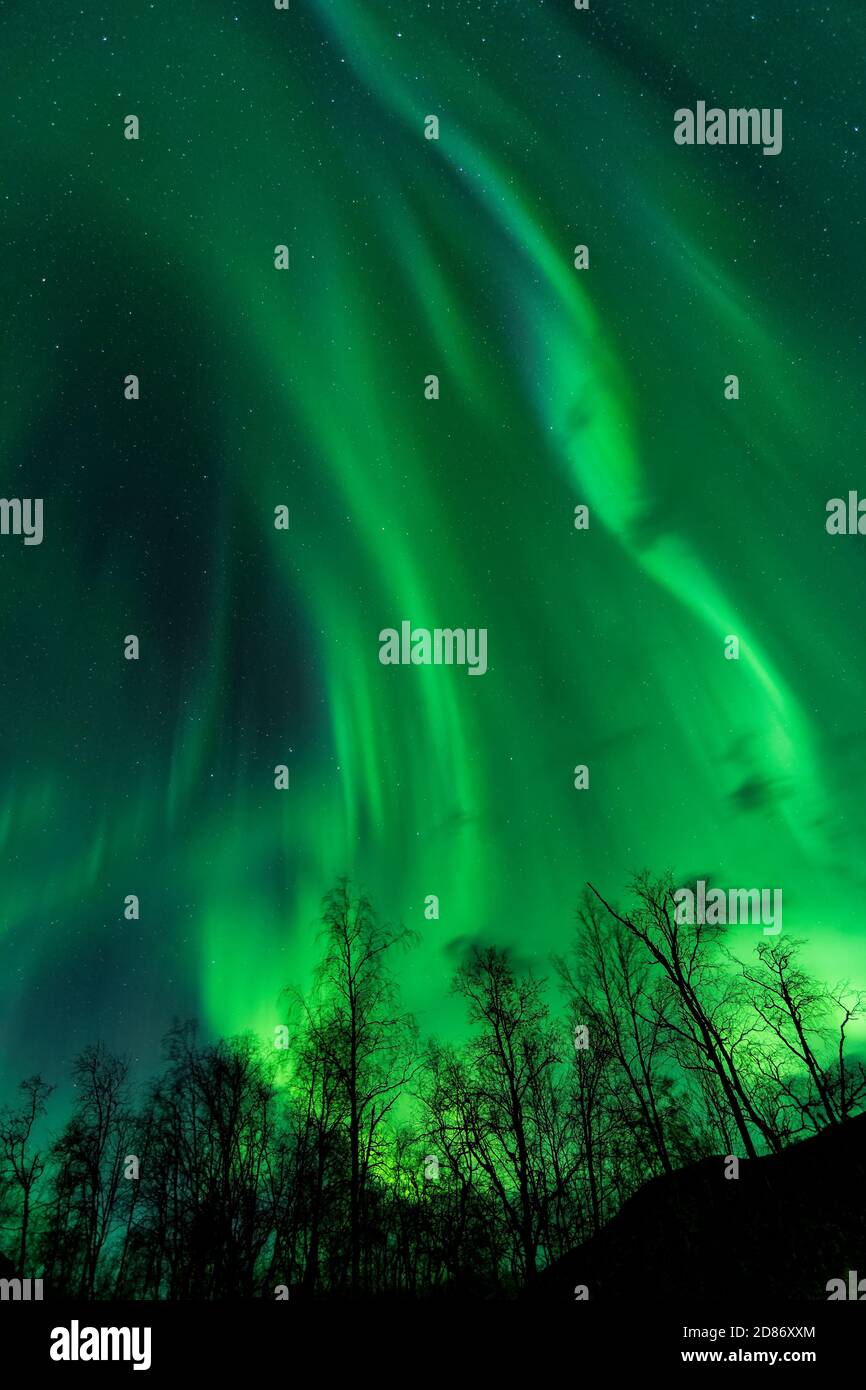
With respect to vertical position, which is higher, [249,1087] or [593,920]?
[593,920]

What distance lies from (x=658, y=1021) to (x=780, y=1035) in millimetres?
5820

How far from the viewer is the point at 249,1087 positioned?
37844 millimetres

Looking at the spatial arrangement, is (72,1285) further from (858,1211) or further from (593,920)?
(858,1211)

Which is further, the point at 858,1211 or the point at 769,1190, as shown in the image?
the point at 858,1211

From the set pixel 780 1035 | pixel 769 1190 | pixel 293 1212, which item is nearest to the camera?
pixel 769 1190

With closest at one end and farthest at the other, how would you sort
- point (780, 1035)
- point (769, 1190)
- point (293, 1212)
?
point (769, 1190), point (780, 1035), point (293, 1212)

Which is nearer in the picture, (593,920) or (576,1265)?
(576,1265)
